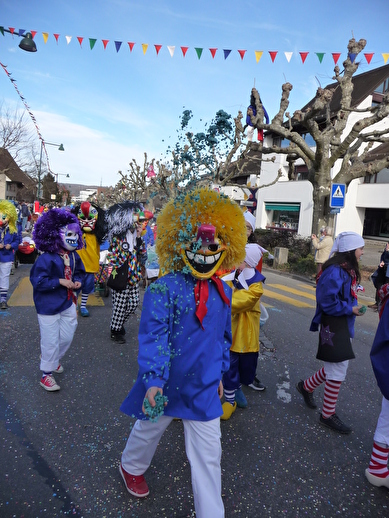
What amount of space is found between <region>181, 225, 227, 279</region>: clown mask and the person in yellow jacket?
108 cm

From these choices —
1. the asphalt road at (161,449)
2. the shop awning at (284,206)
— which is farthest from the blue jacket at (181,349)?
the shop awning at (284,206)

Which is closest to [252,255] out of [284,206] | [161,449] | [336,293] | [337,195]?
[336,293]

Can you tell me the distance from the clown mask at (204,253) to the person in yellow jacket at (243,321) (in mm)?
1080

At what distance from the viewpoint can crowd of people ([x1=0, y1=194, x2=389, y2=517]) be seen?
79.5 inches

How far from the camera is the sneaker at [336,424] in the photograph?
10.8 ft

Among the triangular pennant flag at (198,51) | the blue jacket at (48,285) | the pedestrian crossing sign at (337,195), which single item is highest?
the triangular pennant flag at (198,51)

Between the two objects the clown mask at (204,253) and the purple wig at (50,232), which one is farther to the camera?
the purple wig at (50,232)

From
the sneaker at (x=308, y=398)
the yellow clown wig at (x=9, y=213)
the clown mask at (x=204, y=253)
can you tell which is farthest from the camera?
the yellow clown wig at (x=9, y=213)

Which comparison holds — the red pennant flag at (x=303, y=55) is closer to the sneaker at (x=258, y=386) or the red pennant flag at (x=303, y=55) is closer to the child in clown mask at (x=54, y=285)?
the child in clown mask at (x=54, y=285)

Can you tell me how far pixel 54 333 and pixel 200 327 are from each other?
6.68 ft

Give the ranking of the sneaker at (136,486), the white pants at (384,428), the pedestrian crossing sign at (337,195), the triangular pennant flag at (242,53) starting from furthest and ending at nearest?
the pedestrian crossing sign at (337,195) → the triangular pennant flag at (242,53) → the white pants at (384,428) → the sneaker at (136,486)

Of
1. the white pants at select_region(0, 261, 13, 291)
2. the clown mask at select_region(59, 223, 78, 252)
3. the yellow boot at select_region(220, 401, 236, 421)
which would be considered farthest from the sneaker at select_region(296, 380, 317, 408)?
the white pants at select_region(0, 261, 13, 291)

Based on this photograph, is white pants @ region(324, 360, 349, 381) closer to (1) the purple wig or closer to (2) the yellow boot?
(2) the yellow boot

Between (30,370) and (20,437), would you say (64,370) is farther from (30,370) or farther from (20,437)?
(20,437)
